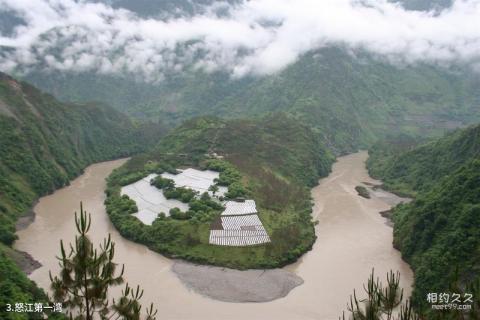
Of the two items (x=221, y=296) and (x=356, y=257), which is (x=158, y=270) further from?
(x=356, y=257)

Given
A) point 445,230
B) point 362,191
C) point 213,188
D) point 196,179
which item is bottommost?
point 445,230

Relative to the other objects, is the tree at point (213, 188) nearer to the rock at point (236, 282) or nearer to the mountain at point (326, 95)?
the rock at point (236, 282)

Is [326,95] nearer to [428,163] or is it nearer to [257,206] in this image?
[428,163]

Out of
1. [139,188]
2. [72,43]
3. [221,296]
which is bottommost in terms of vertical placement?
[221,296]

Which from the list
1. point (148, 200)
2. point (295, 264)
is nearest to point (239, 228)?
point (295, 264)

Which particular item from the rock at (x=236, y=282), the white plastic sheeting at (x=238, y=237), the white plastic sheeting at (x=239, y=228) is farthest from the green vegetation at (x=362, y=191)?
the rock at (x=236, y=282)

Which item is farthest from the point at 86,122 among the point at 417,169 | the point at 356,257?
the point at 356,257
